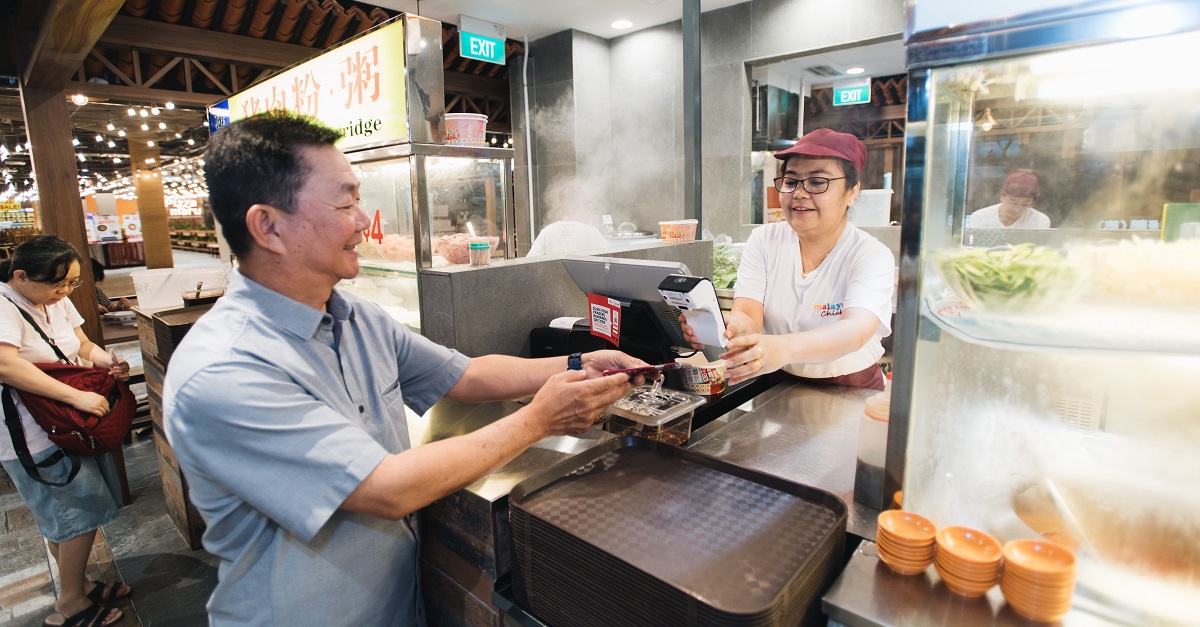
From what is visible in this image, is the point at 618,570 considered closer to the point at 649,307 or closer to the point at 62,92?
the point at 649,307

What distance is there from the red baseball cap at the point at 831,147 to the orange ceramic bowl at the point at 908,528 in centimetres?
128

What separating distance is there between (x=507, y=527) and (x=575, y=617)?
30 cm

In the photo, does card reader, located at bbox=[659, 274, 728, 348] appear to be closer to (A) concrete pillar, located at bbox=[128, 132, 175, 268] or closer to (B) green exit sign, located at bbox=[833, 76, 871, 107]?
(B) green exit sign, located at bbox=[833, 76, 871, 107]

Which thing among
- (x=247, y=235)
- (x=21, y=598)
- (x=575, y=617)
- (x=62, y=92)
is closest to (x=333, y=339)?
(x=247, y=235)

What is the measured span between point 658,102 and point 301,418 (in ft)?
21.8

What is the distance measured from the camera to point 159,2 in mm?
5281

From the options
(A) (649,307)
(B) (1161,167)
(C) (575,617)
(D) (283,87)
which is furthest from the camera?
(D) (283,87)

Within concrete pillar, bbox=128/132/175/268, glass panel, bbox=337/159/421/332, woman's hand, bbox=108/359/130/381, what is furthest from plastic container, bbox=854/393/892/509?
concrete pillar, bbox=128/132/175/268

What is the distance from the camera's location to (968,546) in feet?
3.08

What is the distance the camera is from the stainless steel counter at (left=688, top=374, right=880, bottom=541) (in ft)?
4.53

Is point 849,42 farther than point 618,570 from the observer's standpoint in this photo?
Yes

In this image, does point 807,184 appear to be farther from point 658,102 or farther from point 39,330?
Answer: point 658,102

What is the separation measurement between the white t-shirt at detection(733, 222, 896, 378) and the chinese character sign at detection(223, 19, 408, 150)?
139 centimetres

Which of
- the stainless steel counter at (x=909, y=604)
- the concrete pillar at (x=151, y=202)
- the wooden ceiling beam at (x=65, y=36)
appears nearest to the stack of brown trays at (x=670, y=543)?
the stainless steel counter at (x=909, y=604)
